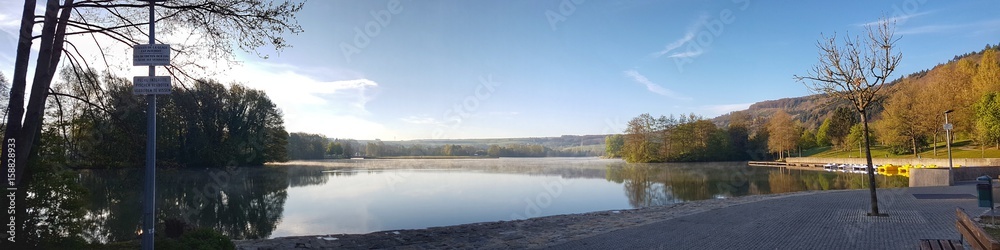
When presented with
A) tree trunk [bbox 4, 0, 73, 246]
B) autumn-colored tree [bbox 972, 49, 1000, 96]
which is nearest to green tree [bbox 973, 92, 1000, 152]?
autumn-colored tree [bbox 972, 49, 1000, 96]

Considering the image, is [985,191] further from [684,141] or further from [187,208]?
[684,141]

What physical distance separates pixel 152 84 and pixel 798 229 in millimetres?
10319

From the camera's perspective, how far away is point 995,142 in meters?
40.6

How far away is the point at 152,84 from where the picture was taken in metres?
5.54

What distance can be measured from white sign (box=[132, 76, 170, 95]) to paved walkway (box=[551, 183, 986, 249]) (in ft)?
19.3

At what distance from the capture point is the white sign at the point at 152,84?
18.1 ft

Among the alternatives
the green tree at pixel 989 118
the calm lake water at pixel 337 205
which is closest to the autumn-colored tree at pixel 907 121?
the green tree at pixel 989 118

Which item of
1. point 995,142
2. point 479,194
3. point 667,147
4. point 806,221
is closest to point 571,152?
point 667,147

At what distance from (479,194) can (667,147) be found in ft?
210

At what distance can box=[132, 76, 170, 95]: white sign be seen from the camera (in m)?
5.52

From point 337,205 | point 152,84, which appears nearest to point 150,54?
point 152,84

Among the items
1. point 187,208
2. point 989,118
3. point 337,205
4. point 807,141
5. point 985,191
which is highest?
point 989,118

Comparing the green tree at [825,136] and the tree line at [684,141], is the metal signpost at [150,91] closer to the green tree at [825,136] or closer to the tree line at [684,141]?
the tree line at [684,141]

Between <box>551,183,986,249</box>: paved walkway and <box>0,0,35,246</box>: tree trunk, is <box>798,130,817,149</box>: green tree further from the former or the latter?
<box>0,0,35,246</box>: tree trunk
